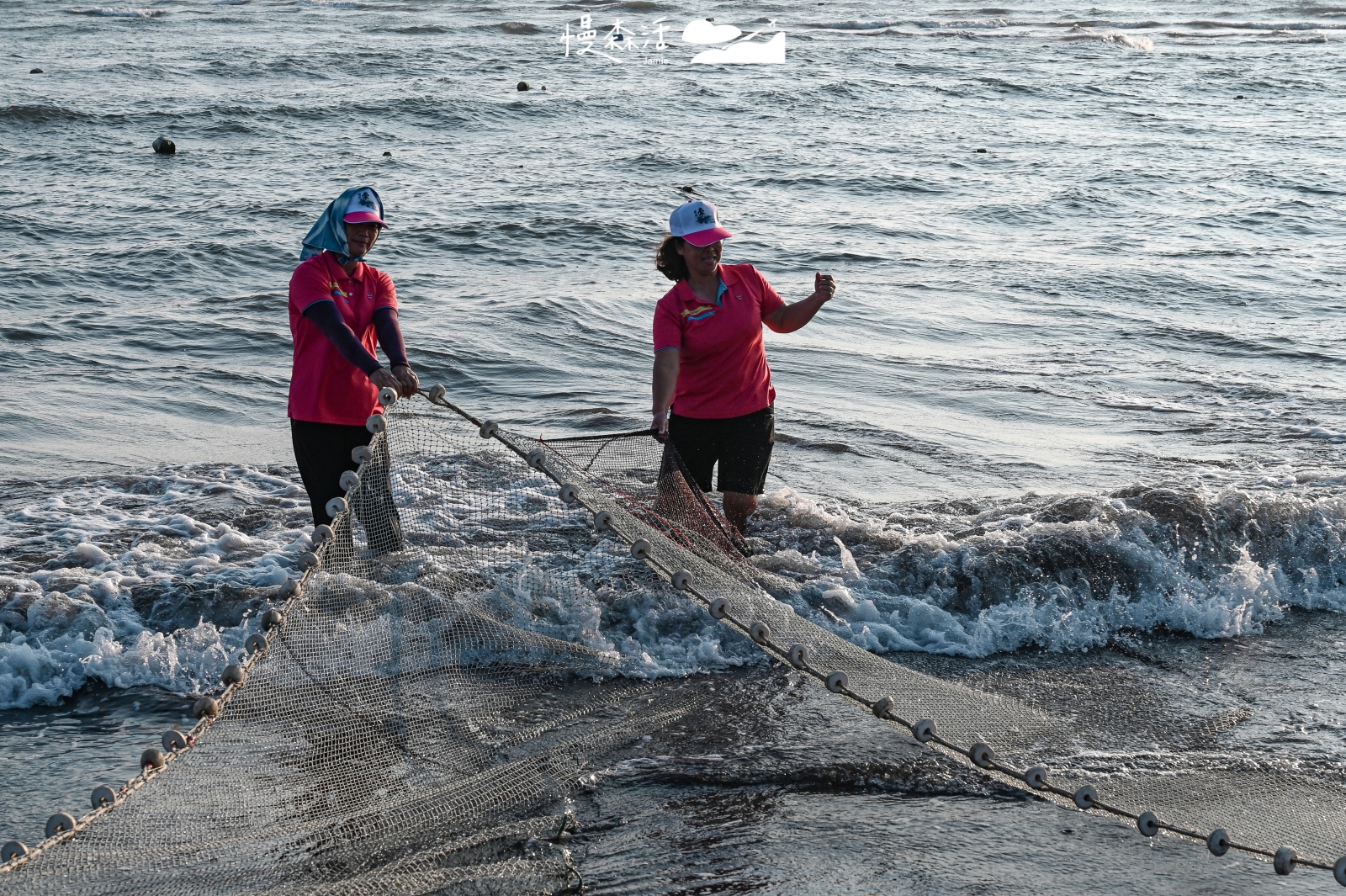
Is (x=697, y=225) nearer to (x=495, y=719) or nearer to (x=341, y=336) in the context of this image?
(x=341, y=336)

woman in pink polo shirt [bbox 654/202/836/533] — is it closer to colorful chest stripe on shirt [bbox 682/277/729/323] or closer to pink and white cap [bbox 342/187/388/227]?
colorful chest stripe on shirt [bbox 682/277/729/323]

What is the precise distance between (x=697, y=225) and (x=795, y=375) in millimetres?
5509

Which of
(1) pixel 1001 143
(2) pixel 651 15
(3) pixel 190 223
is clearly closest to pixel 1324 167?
(1) pixel 1001 143

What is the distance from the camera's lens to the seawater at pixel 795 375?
15.4ft

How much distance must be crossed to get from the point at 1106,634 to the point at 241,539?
448cm

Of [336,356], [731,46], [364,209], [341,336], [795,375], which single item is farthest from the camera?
[731,46]

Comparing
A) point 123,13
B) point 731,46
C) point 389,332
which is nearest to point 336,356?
point 389,332

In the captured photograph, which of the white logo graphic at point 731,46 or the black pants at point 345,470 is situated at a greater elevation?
the white logo graphic at point 731,46

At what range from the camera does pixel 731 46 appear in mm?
33938

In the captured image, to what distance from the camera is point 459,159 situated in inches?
760

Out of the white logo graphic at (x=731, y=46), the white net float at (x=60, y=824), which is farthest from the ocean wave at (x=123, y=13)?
the white net float at (x=60, y=824)

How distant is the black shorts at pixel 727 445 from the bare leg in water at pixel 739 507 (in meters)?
0.07
